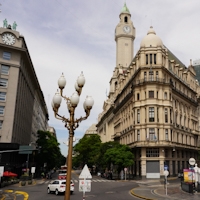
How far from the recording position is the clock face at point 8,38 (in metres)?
52.8

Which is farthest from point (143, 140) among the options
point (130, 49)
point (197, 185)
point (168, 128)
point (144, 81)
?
point (130, 49)

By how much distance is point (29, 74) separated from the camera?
67375 mm

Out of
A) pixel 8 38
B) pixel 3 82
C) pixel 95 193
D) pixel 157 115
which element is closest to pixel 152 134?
pixel 157 115

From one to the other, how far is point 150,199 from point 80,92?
46.5 feet

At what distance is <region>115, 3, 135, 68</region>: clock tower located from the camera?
326ft

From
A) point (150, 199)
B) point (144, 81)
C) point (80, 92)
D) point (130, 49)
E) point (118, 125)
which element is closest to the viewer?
point (80, 92)

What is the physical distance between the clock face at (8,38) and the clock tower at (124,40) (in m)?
51.6

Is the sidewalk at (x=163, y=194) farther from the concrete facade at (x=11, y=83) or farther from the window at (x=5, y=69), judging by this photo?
the window at (x=5, y=69)

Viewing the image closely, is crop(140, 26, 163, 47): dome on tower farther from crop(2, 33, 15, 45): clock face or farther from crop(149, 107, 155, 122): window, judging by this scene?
crop(2, 33, 15, 45): clock face

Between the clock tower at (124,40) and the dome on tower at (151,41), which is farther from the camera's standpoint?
the clock tower at (124,40)

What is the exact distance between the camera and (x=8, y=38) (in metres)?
53.1

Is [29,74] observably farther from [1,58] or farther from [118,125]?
[118,125]

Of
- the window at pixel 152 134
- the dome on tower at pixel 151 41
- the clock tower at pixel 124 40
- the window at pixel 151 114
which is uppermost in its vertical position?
the clock tower at pixel 124 40

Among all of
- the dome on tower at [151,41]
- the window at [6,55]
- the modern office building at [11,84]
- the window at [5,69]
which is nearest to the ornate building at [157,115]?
the dome on tower at [151,41]
